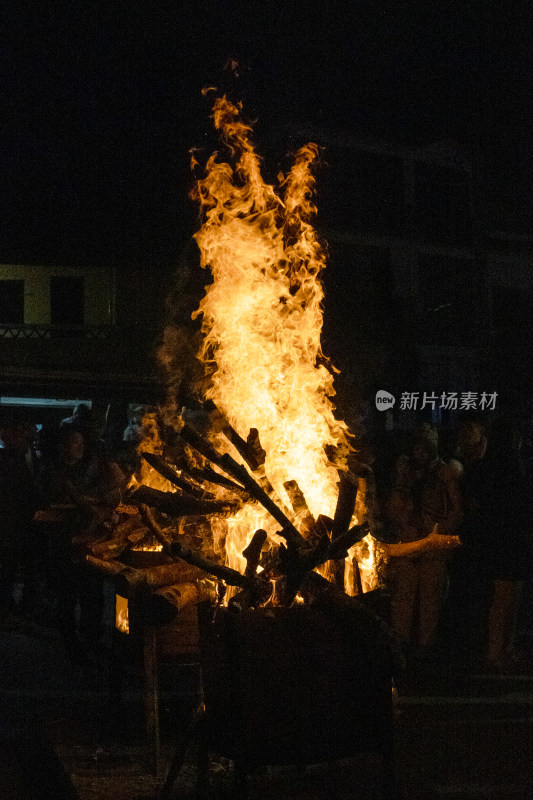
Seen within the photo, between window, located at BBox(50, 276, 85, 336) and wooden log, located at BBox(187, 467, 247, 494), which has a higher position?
window, located at BBox(50, 276, 85, 336)

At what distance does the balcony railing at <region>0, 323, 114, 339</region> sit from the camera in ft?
68.5

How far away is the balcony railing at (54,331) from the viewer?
822 inches

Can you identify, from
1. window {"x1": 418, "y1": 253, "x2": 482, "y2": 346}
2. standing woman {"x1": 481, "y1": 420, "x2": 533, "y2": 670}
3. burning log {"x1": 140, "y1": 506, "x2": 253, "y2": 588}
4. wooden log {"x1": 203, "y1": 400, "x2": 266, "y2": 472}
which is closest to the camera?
burning log {"x1": 140, "y1": 506, "x2": 253, "y2": 588}

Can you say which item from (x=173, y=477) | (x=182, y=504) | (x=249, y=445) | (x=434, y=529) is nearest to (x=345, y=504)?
(x=249, y=445)

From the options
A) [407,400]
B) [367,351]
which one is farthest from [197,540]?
[367,351]

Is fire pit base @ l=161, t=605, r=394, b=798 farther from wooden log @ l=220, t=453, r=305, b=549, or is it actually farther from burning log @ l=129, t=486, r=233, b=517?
burning log @ l=129, t=486, r=233, b=517

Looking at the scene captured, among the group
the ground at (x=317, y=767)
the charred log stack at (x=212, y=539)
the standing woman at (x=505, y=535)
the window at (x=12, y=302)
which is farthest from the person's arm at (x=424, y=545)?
the window at (x=12, y=302)

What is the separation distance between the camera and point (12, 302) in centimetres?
2133

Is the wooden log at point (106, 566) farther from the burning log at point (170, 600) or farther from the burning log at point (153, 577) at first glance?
the burning log at point (170, 600)

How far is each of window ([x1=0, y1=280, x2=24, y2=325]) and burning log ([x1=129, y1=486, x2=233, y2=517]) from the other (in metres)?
17.7

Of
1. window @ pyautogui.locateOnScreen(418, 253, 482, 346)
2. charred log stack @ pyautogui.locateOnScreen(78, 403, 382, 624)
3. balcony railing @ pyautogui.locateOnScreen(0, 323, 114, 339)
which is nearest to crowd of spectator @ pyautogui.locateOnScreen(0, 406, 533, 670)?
charred log stack @ pyautogui.locateOnScreen(78, 403, 382, 624)

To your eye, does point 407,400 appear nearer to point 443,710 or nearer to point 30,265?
point 30,265

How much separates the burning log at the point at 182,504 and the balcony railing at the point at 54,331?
17.2 metres

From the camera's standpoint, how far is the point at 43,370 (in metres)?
20.3
